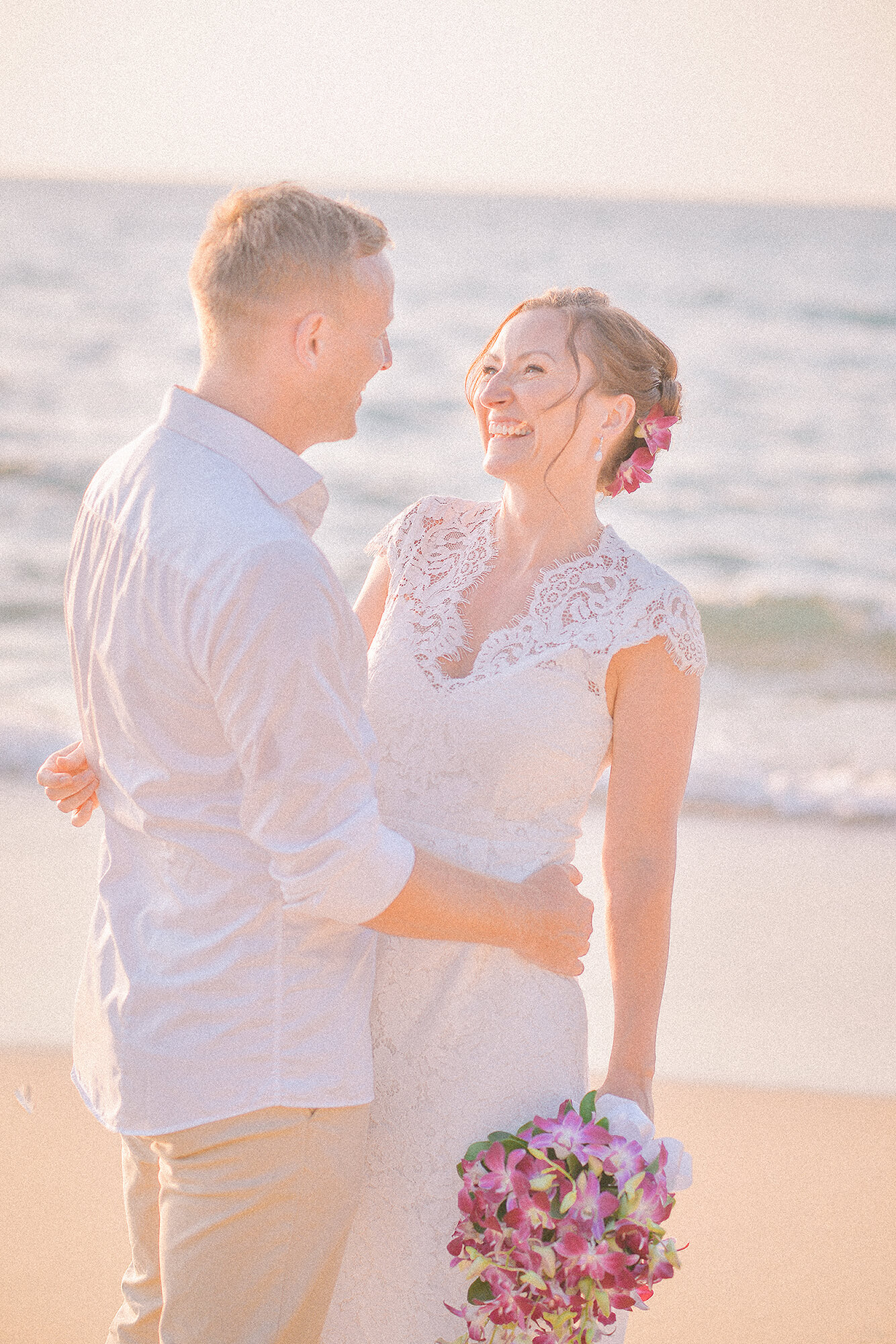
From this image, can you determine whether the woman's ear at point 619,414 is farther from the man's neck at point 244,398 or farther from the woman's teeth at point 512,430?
the man's neck at point 244,398

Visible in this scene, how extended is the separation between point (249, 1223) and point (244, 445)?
0.97m

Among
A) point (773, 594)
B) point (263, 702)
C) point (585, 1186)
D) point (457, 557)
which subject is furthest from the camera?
point (773, 594)

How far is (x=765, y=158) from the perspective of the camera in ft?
36.9

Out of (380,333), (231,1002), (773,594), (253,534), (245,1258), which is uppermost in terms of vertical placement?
(773,594)

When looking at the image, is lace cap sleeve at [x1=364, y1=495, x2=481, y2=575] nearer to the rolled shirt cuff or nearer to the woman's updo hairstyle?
the woman's updo hairstyle

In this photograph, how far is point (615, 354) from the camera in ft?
7.95

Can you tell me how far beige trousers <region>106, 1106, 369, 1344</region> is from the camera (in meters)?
1.67

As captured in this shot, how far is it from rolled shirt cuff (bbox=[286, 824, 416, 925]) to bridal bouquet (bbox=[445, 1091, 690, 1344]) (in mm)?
533

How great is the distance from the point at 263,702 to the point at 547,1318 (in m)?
0.99

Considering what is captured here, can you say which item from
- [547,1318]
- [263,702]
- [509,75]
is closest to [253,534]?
[263,702]

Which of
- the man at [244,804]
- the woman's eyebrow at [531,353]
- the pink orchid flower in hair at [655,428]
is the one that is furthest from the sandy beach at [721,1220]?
the woman's eyebrow at [531,353]

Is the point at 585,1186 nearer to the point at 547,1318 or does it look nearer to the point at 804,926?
the point at 547,1318

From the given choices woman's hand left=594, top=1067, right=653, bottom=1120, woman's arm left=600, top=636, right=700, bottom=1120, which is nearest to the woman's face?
woman's arm left=600, top=636, right=700, bottom=1120

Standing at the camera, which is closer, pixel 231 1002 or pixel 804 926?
pixel 231 1002
